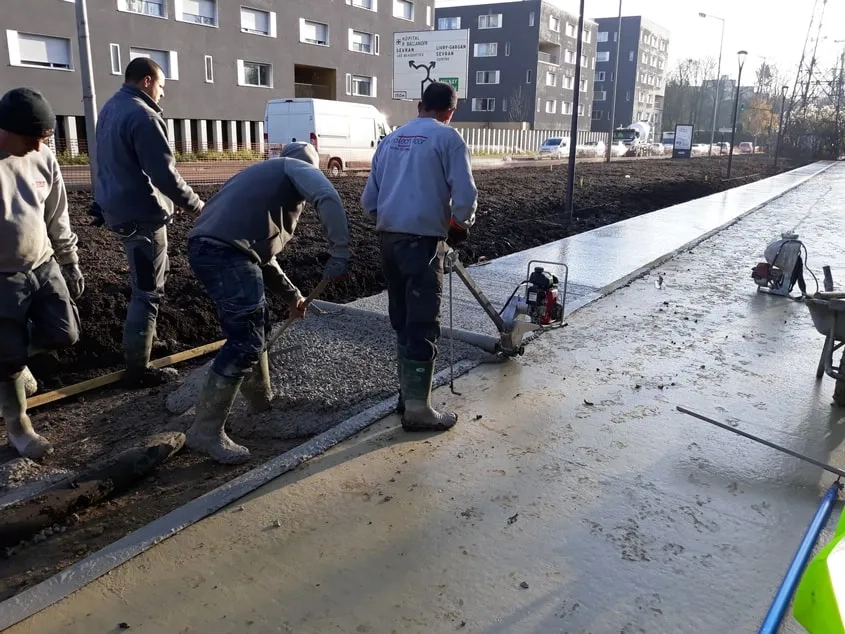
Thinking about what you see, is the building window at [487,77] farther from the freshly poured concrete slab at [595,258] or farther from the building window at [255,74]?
the freshly poured concrete slab at [595,258]

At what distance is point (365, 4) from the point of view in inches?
1372

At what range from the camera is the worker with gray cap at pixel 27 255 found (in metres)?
3.17

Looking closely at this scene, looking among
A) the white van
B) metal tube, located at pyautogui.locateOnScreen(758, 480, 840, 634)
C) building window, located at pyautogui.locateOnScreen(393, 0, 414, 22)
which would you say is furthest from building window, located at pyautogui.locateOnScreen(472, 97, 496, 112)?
metal tube, located at pyautogui.locateOnScreen(758, 480, 840, 634)

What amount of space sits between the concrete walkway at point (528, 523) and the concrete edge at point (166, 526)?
5 centimetres

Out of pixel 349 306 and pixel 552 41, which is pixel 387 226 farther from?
pixel 552 41

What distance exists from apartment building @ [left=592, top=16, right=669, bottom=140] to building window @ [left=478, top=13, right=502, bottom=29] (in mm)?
23127

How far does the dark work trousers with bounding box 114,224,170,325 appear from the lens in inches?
170

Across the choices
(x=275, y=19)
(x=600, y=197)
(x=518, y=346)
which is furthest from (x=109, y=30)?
(x=518, y=346)

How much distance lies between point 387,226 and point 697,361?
108 inches

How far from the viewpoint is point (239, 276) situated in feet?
11.1

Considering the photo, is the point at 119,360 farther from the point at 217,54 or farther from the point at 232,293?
the point at 217,54

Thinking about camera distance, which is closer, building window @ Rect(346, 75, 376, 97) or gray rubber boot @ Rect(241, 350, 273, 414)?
gray rubber boot @ Rect(241, 350, 273, 414)

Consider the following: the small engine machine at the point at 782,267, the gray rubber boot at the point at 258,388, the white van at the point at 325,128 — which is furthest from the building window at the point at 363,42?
the gray rubber boot at the point at 258,388

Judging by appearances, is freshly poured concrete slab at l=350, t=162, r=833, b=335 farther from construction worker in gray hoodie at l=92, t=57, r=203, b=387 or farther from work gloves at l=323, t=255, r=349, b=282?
work gloves at l=323, t=255, r=349, b=282
